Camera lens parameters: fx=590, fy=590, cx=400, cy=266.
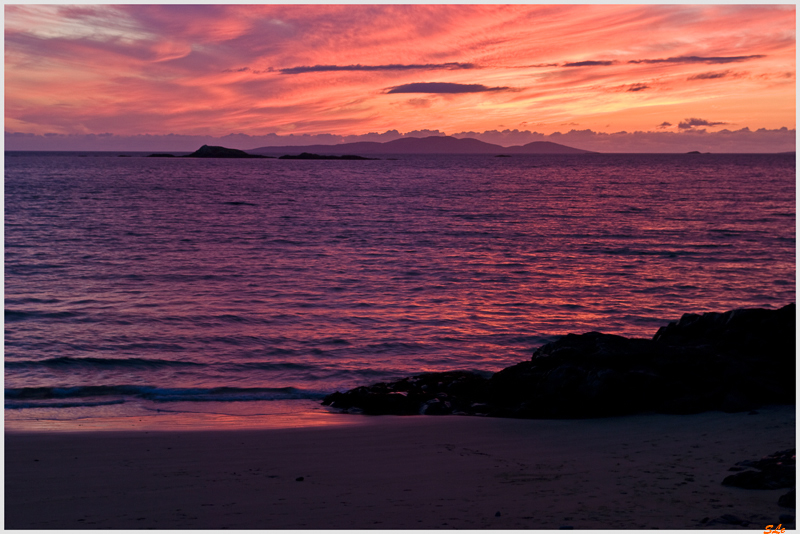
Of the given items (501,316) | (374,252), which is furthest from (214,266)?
(501,316)

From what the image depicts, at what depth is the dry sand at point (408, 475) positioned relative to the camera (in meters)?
5.90

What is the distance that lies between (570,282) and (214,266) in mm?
16171

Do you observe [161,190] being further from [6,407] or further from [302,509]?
[302,509]

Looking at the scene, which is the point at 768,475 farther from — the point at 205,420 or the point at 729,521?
the point at 205,420

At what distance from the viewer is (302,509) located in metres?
→ 6.17

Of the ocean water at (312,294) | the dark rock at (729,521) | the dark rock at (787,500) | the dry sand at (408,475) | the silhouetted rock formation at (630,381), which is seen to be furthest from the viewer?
the ocean water at (312,294)

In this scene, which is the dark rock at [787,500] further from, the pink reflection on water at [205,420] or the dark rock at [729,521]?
the pink reflection on water at [205,420]

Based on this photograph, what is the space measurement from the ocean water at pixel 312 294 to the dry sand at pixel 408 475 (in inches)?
89.0

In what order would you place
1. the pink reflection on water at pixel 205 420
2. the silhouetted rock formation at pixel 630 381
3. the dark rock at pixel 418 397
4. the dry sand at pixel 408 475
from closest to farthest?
the dry sand at pixel 408 475
the pink reflection on water at pixel 205 420
the silhouetted rock formation at pixel 630 381
the dark rock at pixel 418 397

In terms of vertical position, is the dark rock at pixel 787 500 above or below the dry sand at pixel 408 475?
above

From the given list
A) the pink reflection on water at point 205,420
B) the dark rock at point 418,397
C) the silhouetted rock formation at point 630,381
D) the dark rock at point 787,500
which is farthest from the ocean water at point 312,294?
the dark rock at point 787,500

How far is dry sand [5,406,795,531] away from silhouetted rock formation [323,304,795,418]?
0.43 meters

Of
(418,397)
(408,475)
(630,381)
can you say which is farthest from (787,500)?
(418,397)

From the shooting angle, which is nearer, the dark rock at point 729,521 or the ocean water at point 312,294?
the dark rock at point 729,521
